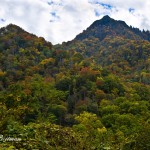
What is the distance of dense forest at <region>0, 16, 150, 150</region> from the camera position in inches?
313

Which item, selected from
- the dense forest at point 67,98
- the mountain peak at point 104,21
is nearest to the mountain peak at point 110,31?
the mountain peak at point 104,21

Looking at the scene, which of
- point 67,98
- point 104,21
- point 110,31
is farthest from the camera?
point 104,21

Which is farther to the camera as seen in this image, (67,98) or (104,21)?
(104,21)

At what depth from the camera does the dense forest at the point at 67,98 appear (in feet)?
26.1

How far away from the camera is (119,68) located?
97.0 m

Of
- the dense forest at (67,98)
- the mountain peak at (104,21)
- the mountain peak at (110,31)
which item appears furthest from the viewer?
the mountain peak at (104,21)

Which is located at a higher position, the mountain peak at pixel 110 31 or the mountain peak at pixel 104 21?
the mountain peak at pixel 104 21

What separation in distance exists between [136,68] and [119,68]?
4.56 m

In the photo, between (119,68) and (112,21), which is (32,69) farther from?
(112,21)

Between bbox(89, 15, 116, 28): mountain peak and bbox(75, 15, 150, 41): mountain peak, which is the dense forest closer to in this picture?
bbox(75, 15, 150, 41): mountain peak

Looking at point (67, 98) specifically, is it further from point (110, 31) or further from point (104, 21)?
point (104, 21)

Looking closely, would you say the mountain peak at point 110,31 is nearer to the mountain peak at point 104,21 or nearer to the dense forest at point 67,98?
the mountain peak at point 104,21

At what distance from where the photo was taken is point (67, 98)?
5409 centimetres

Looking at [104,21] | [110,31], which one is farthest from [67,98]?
[104,21]
